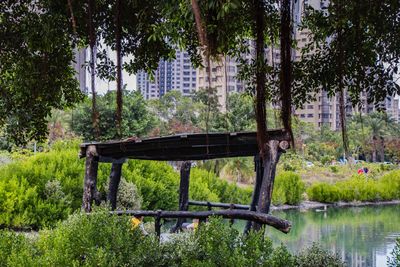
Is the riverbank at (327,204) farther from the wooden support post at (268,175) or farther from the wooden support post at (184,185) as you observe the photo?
the wooden support post at (268,175)

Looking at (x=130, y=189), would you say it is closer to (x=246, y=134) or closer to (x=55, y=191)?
(x=55, y=191)

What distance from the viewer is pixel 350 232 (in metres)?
16.0

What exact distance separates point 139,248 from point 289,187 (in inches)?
768

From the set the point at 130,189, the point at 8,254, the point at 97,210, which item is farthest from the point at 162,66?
the point at 130,189

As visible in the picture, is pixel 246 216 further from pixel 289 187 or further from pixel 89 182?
pixel 289 187

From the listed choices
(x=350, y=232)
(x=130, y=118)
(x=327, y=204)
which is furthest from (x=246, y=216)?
(x=130, y=118)

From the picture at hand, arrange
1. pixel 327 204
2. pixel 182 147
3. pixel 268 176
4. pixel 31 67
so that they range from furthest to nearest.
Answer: pixel 327 204 < pixel 182 147 < pixel 268 176 < pixel 31 67

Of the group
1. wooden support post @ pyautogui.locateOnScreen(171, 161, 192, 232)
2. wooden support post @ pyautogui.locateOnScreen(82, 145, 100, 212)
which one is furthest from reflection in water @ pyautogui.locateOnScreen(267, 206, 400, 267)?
wooden support post @ pyautogui.locateOnScreen(82, 145, 100, 212)

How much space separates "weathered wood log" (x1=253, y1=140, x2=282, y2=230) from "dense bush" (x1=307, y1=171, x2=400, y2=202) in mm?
19010

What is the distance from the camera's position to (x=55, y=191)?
13797mm

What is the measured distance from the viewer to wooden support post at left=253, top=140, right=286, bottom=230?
581cm

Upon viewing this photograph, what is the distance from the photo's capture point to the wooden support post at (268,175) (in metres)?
5.81

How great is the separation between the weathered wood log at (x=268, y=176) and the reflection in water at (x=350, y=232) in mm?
4201

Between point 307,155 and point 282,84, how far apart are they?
33879 millimetres
